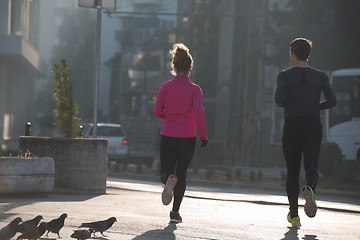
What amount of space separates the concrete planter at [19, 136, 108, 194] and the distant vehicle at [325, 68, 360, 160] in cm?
1725

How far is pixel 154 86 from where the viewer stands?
2832 inches

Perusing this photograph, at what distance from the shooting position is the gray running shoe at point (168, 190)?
295 inches

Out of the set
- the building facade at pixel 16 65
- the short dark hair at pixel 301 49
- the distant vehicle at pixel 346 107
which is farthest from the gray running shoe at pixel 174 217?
the building facade at pixel 16 65

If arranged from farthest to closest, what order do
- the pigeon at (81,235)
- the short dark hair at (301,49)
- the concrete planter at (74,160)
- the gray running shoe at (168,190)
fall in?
1. the concrete planter at (74,160)
2. the short dark hair at (301,49)
3. the gray running shoe at (168,190)
4. the pigeon at (81,235)

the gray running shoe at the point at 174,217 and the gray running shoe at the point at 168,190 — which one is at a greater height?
the gray running shoe at the point at 168,190

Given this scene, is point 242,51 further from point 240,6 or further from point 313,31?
point 313,31

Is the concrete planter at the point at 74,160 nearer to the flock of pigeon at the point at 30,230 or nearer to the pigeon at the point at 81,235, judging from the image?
the flock of pigeon at the point at 30,230

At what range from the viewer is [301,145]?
7.79 metres

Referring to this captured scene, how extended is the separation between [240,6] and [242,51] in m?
2.37

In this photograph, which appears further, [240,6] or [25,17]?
[25,17]

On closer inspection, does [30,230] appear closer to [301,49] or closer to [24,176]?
[301,49]

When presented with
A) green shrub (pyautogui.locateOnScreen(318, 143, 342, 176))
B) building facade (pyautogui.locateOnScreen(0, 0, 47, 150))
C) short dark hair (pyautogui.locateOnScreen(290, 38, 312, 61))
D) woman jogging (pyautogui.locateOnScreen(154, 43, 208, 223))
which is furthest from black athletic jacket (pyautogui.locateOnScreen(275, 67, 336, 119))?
building facade (pyautogui.locateOnScreen(0, 0, 47, 150))

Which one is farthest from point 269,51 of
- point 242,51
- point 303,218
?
point 303,218

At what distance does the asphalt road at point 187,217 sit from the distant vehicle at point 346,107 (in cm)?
1627
